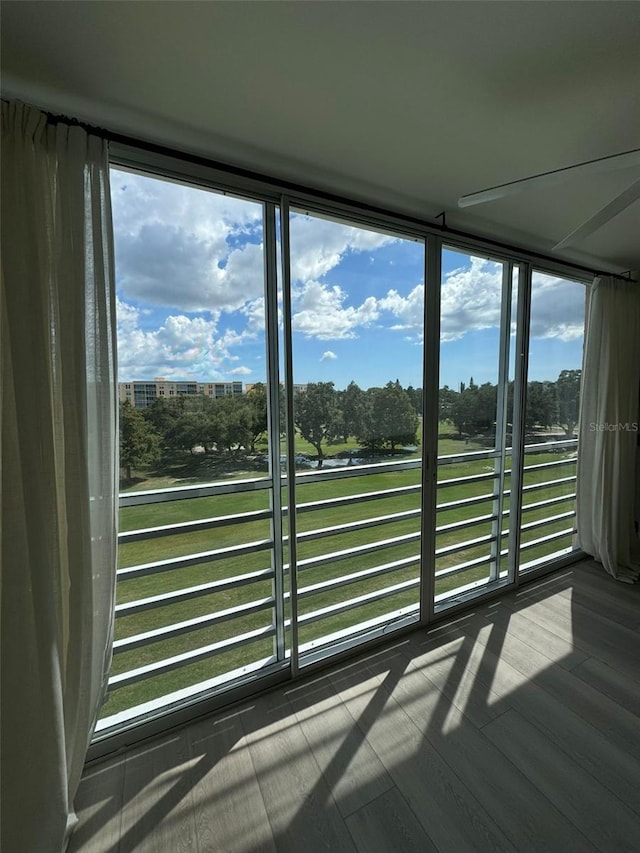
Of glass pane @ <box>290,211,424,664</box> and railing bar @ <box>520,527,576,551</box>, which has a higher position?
glass pane @ <box>290,211,424,664</box>

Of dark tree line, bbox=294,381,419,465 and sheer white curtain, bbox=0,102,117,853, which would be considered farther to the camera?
dark tree line, bbox=294,381,419,465

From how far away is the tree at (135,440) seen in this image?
Answer: 156 centimetres

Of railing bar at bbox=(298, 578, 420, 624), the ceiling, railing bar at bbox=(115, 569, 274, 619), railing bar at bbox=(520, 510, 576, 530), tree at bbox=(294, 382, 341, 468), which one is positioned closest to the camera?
the ceiling

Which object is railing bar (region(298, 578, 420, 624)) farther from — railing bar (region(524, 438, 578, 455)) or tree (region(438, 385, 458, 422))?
railing bar (region(524, 438, 578, 455))

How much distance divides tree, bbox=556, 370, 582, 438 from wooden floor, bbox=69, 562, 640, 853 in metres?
1.67

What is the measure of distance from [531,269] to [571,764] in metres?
2.81

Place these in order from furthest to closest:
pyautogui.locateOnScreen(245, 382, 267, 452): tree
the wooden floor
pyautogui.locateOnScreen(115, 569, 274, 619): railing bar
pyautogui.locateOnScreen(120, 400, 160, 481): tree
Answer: pyautogui.locateOnScreen(245, 382, 267, 452): tree, pyautogui.locateOnScreen(115, 569, 274, 619): railing bar, pyautogui.locateOnScreen(120, 400, 160, 481): tree, the wooden floor

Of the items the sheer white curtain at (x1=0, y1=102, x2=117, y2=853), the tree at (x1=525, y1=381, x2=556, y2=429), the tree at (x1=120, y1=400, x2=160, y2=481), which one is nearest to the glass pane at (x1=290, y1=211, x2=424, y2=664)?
the tree at (x1=120, y1=400, x2=160, y2=481)

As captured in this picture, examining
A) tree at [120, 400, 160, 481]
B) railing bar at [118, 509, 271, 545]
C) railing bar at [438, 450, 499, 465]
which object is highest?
tree at [120, 400, 160, 481]

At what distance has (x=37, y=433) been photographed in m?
1.14

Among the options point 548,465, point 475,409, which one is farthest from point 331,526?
point 548,465

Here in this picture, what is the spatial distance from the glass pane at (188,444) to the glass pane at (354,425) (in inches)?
10.0

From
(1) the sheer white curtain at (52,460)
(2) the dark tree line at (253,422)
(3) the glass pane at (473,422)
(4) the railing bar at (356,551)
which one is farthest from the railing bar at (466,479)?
(1) the sheer white curtain at (52,460)

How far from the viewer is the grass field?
1698 millimetres
